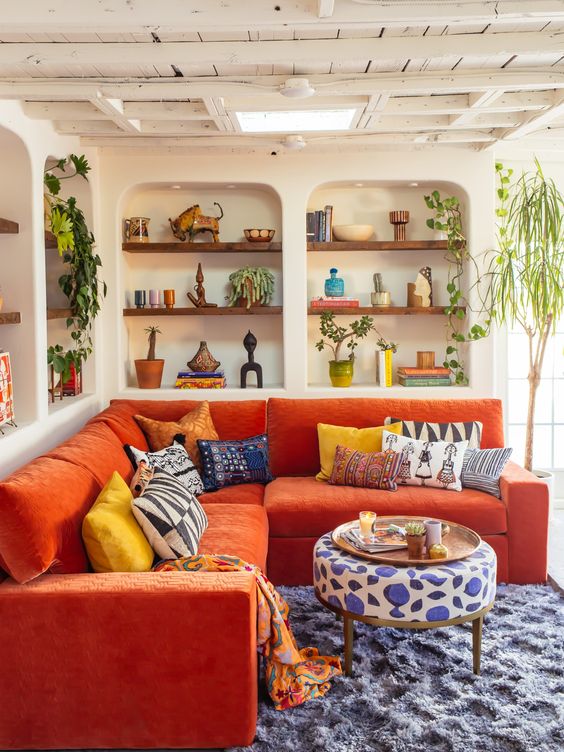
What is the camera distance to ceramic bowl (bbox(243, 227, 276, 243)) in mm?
4996

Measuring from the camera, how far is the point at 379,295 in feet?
16.7

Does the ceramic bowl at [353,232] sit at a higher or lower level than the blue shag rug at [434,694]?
higher

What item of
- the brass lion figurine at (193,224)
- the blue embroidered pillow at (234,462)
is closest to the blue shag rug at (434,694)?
the blue embroidered pillow at (234,462)

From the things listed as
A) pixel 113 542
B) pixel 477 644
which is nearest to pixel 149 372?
pixel 113 542

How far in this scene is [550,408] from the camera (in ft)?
18.0

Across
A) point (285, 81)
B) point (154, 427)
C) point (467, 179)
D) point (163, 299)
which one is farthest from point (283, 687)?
point (467, 179)

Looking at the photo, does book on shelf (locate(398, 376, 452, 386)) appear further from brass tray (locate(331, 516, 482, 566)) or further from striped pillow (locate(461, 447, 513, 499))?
brass tray (locate(331, 516, 482, 566))

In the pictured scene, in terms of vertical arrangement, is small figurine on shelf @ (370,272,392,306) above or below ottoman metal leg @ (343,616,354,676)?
above

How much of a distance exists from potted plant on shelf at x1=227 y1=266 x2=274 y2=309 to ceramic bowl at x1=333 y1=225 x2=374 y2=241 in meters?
0.54

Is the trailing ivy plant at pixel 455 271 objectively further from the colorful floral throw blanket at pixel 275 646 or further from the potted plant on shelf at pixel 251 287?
the colorful floral throw blanket at pixel 275 646

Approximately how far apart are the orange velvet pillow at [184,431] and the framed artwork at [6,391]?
92cm

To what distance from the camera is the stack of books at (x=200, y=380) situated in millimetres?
5000

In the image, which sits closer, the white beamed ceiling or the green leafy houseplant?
the white beamed ceiling

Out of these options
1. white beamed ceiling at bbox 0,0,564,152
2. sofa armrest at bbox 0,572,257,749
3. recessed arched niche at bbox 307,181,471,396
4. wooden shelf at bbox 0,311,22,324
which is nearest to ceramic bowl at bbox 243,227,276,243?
recessed arched niche at bbox 307,181,471,396
